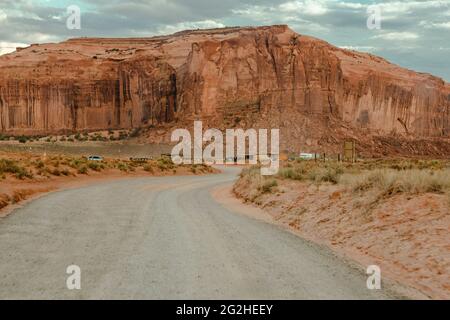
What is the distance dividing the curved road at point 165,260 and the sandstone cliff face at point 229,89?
90.1 m

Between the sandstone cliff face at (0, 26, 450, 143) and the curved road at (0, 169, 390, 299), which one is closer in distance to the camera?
the curved road at (0, 169, 390, 299)

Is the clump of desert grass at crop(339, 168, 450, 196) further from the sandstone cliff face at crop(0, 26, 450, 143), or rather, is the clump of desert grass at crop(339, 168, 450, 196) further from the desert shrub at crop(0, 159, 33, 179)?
the sandstone cliff face at crop(0, 26, 450, 143)

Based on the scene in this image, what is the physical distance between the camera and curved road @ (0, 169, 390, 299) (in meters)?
7.54

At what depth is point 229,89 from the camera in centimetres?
11081

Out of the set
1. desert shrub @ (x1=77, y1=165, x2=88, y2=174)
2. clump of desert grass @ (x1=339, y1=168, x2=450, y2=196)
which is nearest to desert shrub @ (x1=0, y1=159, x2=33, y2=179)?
desert shrub @ (x1=77, y1=165, x2=88, y2=174)

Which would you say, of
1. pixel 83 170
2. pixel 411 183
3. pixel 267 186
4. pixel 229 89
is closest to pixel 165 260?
pixel 411 183

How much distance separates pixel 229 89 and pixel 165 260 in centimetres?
10232

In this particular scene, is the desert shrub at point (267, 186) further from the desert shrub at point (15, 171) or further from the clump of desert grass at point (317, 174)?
the desert shrub at point (15, 171)

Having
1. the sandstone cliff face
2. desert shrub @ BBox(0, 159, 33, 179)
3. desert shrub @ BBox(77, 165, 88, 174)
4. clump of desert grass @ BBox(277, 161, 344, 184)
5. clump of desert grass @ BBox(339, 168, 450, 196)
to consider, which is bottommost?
desert shrub @ BBox(77, 165, 88, 174)

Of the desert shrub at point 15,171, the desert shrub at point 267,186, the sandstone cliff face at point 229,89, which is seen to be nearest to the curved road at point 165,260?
the desert shrub at point 267,186

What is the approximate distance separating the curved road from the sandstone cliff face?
90.1 meters

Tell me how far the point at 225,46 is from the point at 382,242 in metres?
105

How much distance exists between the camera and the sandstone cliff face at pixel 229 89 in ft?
361
